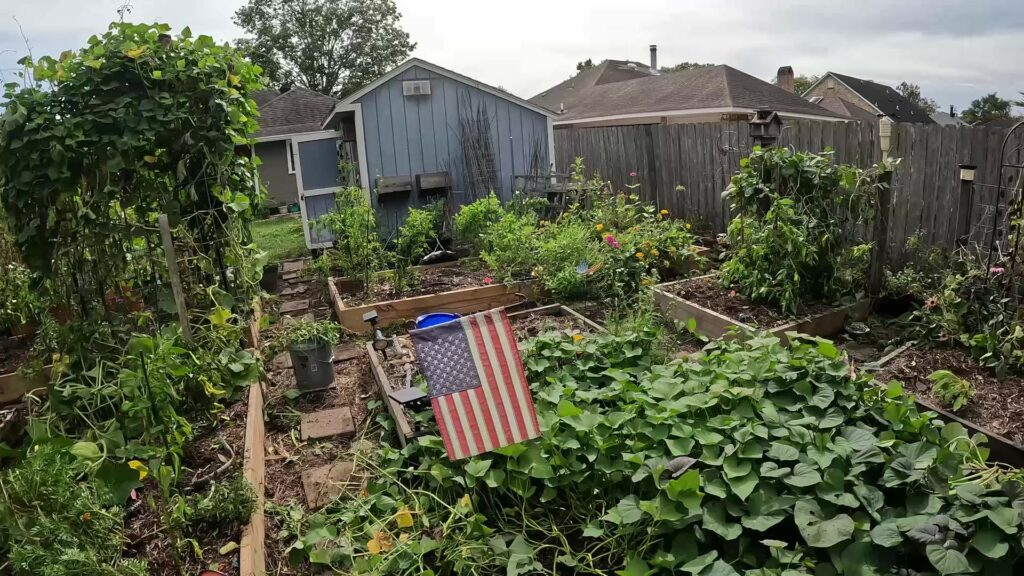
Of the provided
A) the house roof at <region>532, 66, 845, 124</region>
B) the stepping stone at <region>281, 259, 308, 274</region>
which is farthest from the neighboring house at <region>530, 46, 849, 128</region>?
the stepping stone at <region>281, 259, 308, 274</region>

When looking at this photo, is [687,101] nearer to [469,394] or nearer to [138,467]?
[469,394]

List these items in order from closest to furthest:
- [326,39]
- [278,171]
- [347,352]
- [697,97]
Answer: [347,352] < [697,97] < [278,171] < [326,39]

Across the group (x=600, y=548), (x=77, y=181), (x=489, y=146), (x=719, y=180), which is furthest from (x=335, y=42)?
(x=600, y=548)

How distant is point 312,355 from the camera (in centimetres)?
470

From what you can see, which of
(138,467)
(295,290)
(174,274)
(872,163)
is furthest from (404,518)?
(295,290)

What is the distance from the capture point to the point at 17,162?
11.9 feet

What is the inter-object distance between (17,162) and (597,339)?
3.32m

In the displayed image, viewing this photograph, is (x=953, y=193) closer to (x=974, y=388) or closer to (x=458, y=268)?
(x=974, y=388)

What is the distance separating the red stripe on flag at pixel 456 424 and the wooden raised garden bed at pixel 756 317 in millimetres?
2467

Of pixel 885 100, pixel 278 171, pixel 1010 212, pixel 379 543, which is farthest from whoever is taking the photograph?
pixel 885 100

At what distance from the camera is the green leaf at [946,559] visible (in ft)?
7.21

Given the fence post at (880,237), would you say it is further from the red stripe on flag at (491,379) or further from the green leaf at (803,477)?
the red stripe on flag at (491,379)

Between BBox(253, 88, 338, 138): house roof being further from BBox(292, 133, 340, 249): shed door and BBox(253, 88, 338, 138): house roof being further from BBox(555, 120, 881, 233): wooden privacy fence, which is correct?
BBox(555, 120, 881, 233): wooden privacy fence

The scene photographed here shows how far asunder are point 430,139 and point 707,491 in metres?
7.29
